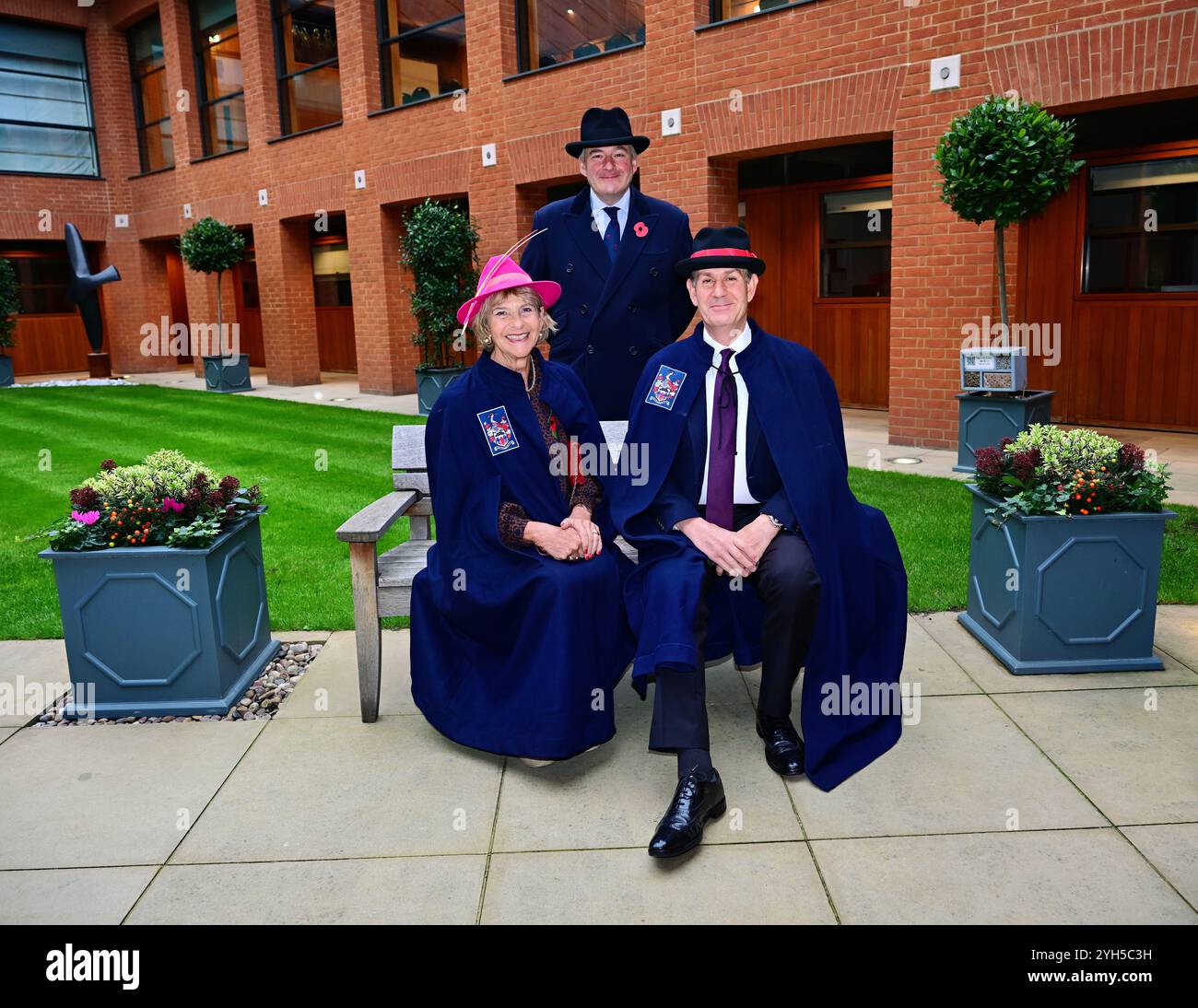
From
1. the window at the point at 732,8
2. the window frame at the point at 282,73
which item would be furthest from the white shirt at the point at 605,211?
the window frame at the point at 282,73

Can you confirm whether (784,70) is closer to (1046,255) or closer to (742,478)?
(1046,255)

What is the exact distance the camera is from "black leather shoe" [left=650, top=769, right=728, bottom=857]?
2.81m

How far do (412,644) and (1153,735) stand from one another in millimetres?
2674

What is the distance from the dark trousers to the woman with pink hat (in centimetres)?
33

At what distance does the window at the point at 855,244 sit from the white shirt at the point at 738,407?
9173 millimetres

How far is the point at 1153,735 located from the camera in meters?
3.50

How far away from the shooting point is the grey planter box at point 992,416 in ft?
26.5

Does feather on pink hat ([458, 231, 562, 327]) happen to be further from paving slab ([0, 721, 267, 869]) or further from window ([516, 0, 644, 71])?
window ([516, 0, 644, 71])

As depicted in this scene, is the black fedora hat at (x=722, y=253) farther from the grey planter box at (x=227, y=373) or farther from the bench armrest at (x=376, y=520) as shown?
the grey planter box at (x=227, y=373)

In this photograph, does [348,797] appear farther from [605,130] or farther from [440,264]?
[440,264]

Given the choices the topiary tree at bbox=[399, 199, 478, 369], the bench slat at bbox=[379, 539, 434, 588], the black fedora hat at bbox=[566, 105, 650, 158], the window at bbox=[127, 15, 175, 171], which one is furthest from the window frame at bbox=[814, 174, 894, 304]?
the window at bbox=[127, 15, 175, 171]
